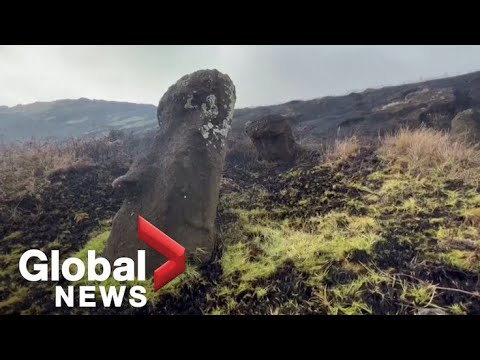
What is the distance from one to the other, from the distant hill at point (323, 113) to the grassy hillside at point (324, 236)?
9.50 ft

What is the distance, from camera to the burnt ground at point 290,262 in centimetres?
255

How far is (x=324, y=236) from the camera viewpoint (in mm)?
3588

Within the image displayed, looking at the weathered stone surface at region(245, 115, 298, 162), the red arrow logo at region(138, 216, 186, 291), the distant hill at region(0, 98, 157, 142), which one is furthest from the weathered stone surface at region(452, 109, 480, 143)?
the distant hill at region(0, 98, 157, 142)

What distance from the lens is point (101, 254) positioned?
3.72 metres

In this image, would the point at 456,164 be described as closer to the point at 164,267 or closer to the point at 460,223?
the point at 460,223

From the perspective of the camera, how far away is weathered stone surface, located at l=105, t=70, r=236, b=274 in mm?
3494

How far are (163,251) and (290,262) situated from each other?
1.25 metres

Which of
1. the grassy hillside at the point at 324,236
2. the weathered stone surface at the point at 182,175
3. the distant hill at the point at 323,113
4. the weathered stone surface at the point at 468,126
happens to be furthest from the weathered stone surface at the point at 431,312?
the distant hill at the point at 323,113

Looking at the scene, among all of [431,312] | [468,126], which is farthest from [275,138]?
[431,312]

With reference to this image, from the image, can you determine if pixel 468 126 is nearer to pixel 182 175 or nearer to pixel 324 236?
pixel 324 236

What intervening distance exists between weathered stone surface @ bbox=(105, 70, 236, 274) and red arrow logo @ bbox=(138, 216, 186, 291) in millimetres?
88

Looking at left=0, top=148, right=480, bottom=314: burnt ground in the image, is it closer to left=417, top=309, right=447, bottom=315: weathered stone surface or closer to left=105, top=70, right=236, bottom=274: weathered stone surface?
left=417, top=309, right=447, bottom=315: weathered stone surface

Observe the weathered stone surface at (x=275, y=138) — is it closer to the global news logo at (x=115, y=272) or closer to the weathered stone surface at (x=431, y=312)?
the global news logo at (x=115, y=272)

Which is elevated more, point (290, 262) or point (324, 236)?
point (324, 236)
